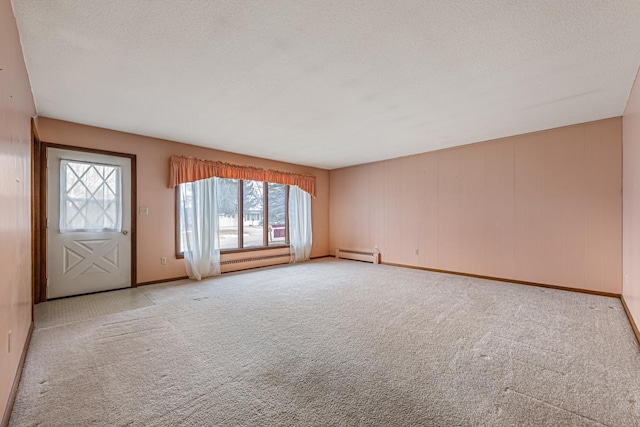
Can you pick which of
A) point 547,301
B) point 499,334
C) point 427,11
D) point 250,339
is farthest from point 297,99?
point 547,301

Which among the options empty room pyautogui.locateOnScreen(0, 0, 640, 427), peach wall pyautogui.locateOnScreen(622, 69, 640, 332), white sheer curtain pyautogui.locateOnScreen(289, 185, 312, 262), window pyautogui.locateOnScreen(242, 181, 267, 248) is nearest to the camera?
empty room pyautogui.locateOnScreen(0, 0, 640, 427)

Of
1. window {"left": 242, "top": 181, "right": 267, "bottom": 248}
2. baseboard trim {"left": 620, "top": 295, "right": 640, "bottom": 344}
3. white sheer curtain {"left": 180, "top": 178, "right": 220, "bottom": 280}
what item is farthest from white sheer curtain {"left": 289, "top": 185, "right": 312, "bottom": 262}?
baseboard trim {"left": 620, "top": 295, "right": 640, "bottom": 344}

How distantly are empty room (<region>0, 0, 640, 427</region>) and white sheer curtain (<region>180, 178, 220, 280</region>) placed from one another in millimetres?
37

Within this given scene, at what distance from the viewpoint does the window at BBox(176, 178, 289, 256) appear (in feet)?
17.8

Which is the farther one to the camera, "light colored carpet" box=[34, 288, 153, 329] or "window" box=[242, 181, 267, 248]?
"window" box=[242, 181, 267, 248]

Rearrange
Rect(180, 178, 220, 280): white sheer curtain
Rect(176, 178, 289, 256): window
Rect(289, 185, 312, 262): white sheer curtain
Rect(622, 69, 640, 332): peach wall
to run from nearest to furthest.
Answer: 1. Rect(622, 69, 640, 332): peach wall
2. Rect(180, 178, 220, 280): white sheer curtain
3. Rect(176, 178, 289, 256): window
4. Rect(289, 185, 312, 262): white sheer curtain

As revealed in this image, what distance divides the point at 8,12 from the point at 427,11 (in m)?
2.48

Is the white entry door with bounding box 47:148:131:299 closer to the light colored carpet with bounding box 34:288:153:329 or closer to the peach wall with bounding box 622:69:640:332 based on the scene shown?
the light colored carpet with bounding box 34:288:153:329

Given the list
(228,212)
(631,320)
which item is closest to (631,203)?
(631,320)

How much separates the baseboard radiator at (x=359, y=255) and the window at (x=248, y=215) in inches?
57.2

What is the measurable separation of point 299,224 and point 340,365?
4690mm

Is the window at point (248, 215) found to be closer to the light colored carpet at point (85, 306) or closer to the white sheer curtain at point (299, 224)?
the white sheer curtain at point (299, 224)

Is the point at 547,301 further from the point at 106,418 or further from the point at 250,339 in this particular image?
the point at 106,418

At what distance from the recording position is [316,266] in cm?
609
